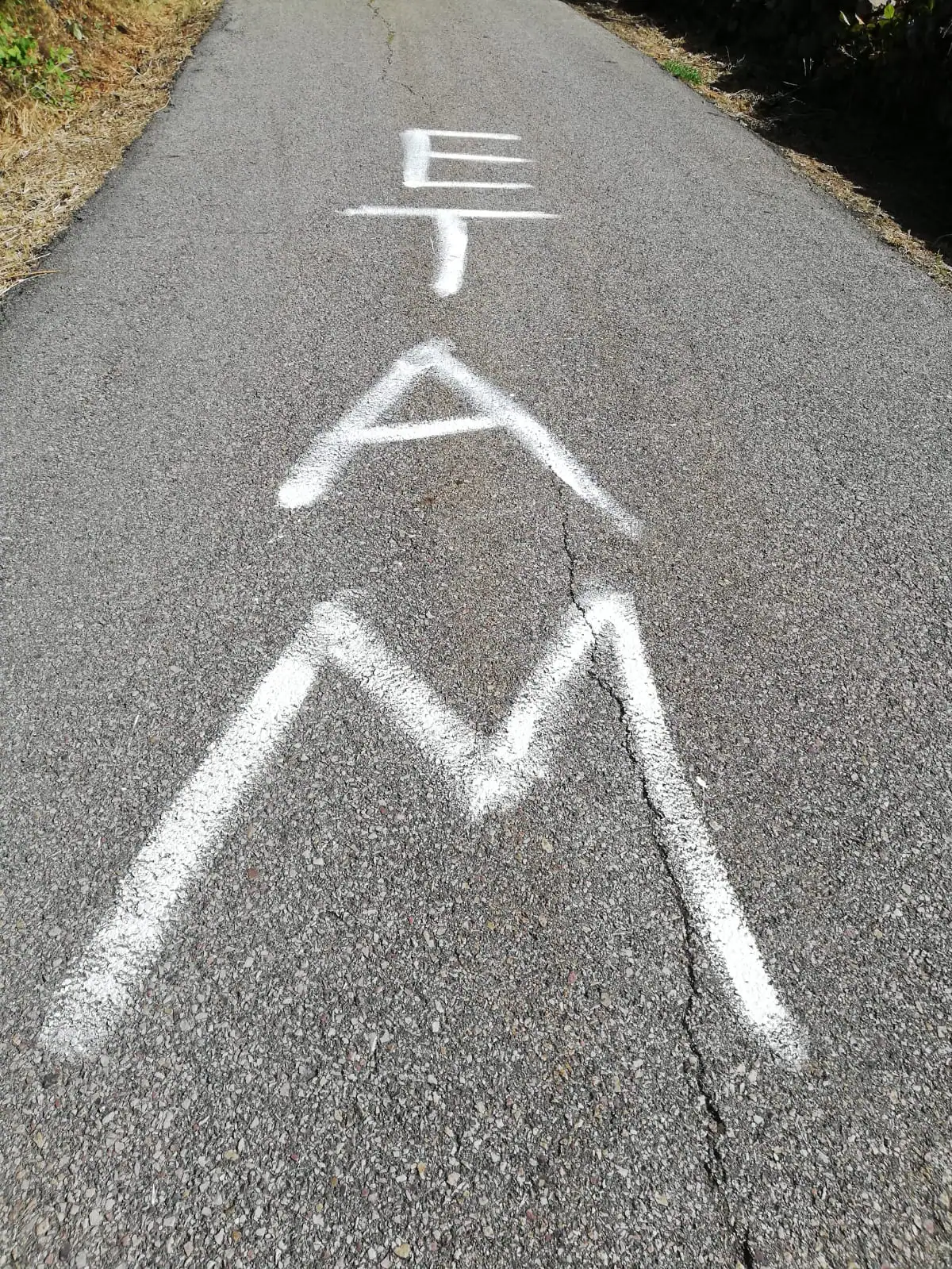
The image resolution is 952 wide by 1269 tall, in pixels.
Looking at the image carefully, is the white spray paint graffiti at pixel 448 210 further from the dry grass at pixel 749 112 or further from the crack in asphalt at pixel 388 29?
the dry grass at pixel 749 112

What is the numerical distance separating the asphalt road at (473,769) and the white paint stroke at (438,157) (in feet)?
3.37

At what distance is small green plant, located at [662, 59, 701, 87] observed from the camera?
25.6 feet

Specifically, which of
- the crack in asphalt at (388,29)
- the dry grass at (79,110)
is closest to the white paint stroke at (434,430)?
the dry grass at (79,110)

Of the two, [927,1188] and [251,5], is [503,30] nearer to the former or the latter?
[251,5]

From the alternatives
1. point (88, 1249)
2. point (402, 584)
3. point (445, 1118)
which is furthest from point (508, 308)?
point (88, 1249)

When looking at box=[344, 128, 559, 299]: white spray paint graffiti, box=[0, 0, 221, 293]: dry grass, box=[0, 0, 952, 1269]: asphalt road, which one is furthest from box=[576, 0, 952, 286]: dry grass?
box=[0, 0, 221, 293]: dry grass

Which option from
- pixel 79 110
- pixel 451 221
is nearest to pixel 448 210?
pixel 451 221

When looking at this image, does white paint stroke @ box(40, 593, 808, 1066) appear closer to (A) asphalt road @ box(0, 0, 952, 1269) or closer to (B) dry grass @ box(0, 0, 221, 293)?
(A) asphalt road @ box(0, 0, 952, 1269)

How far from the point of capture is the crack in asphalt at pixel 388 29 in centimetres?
757

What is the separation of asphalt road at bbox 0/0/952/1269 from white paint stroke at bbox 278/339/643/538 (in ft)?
0.18

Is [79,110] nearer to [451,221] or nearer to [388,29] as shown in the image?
[451,221]

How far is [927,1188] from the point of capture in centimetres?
162

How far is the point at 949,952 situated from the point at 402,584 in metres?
1.77

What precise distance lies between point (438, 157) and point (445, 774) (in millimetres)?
5058
